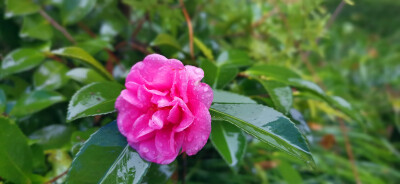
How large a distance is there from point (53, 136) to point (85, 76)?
0.11 meters

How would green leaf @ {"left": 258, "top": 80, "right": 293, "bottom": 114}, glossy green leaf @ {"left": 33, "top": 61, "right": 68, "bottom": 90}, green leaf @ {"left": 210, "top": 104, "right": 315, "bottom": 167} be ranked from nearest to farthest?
green leaf @ {"left": 210, "top": 104, "right": 315, "bottom": 167}
green leaf @ {"left": 258, "top": 80, "right": 293, "bottom": 114}
glossy green leaf @ {"left": 33, "top": 61, "right": 68, "bottom": 90}

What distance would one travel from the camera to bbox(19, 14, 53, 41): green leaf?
56 centimetres

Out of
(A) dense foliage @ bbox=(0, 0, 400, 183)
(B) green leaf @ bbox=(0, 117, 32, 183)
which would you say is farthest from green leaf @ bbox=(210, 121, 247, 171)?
(B) green leaf @ bbox=(0, 117, 32, 183)

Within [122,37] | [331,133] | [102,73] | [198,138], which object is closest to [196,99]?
[198,138]

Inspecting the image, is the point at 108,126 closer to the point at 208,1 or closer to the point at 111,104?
the point at 111,104

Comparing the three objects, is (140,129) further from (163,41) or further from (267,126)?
(163,41)

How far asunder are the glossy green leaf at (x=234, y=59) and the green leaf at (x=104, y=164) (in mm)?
241

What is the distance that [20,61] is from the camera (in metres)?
0.50

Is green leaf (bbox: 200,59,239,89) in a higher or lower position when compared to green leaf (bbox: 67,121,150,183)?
higher

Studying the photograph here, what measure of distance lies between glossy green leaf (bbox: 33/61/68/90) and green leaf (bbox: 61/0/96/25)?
113 mm

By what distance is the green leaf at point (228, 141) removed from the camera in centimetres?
37

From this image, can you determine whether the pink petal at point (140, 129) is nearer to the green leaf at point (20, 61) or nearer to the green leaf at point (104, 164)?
the green leaf at point (104, 164)

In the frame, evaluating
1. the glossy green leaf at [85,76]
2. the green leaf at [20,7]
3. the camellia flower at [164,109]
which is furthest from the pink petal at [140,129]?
the green leaf at [20,7]

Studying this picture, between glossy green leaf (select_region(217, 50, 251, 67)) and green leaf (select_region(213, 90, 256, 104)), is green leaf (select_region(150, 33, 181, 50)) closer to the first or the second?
glossy green leaf (select_region(217, 50, 251, 67))
